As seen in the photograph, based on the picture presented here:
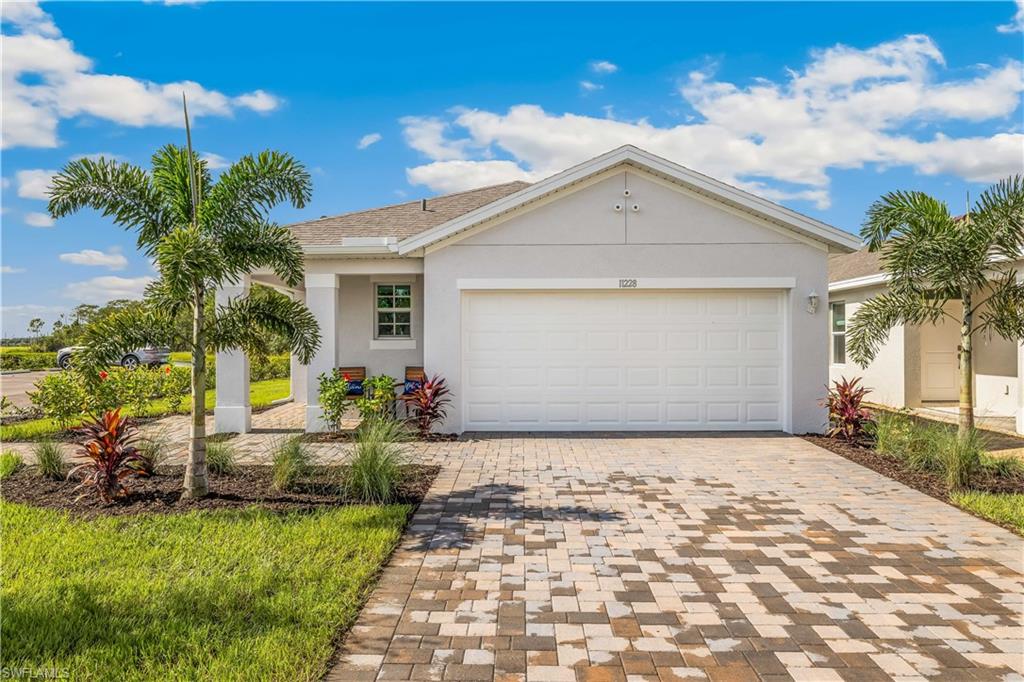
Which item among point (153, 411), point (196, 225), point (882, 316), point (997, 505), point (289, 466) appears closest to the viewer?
point (997, 505)

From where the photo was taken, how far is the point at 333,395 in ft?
36.5

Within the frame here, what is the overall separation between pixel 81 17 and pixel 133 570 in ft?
31.1

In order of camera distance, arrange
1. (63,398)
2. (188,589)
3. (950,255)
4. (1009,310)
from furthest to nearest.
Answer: (63,398)
(1009,310)
(950,255)
(188,589)

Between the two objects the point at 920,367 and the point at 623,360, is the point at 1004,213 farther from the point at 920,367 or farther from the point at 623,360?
the point at 920,367

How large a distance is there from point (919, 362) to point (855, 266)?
3813 mm

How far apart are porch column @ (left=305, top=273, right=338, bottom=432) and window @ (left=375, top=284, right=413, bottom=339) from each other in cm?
185

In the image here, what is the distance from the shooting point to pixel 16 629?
3.85 metres

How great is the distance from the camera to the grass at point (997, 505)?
6.15m

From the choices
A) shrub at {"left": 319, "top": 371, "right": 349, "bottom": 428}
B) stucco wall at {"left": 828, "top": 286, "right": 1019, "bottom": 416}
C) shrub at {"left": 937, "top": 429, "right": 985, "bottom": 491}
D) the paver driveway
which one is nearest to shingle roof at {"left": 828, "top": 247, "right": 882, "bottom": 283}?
stucco wall at {"left": 828, "top": 286, "right": 1019, "bottom": 416}

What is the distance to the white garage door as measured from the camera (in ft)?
38.2

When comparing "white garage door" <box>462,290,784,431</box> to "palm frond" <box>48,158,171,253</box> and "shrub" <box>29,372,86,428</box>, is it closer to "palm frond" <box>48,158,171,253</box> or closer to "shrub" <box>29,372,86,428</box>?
"palm frond" <box>48,158,171,253</box>

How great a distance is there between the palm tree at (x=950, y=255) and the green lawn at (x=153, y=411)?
508 inches

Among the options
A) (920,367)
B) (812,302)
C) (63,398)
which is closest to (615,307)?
(812,302)

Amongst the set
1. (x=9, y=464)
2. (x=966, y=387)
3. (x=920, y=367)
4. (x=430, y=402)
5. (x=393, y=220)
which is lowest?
(x=9, y=464)
